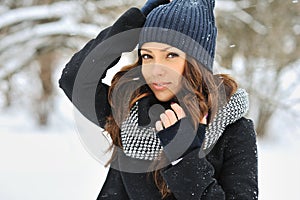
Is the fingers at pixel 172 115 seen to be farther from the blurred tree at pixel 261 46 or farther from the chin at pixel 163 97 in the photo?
the blurred tree at pixel 261 46

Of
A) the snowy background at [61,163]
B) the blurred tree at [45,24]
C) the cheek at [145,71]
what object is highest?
the cheek at [145,71]

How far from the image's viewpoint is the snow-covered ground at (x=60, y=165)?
519cm

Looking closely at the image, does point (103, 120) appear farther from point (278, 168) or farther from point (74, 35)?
point (278, 168)

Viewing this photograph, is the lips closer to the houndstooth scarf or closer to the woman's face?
the woman's face

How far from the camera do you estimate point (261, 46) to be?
21.9ft

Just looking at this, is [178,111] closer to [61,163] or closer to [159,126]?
[159,126]

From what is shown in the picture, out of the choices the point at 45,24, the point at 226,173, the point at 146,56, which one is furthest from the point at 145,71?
the point at 45,24

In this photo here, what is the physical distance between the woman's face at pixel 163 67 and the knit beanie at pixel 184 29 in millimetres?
17

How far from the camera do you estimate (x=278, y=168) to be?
624cm

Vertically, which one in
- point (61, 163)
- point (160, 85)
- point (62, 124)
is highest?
point (160, 85)

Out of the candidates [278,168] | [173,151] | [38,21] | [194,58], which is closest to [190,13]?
[194,58]

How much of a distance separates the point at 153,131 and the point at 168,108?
0.26 feet

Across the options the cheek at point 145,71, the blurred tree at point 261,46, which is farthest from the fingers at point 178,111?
the blurred tree at point 261,46

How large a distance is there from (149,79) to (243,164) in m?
0.30
